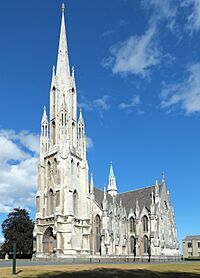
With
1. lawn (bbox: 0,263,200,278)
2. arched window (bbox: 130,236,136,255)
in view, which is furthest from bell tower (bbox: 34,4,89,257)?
lawn (bbox: 0,263,200,278)

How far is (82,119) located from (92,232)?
69.0 ft

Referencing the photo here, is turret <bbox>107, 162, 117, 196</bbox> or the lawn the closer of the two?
the lawn

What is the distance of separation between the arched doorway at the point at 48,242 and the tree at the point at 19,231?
11.3 meters

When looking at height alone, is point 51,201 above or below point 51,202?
above

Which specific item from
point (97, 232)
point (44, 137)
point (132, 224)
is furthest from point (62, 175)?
point (132, 224)

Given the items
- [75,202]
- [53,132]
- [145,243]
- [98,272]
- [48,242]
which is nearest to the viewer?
[98,272]

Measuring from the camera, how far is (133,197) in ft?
268

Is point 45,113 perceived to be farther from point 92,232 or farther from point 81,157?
point 92,232

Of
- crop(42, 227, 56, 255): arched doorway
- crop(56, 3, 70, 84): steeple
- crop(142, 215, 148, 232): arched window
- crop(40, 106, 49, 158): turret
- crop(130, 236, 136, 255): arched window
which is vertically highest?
crop(56, 3, 70, 84): steeple

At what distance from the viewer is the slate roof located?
7562 cm

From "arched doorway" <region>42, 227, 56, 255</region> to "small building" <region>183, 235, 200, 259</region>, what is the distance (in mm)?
85082

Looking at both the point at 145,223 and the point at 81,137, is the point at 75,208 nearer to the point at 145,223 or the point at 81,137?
the point at 81,137

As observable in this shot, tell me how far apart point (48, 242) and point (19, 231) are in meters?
15.6

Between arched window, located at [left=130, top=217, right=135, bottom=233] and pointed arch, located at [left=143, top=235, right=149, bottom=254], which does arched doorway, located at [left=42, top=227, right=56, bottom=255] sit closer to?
arched window, located at [left=130, top=217, right=135, bottom=233]
